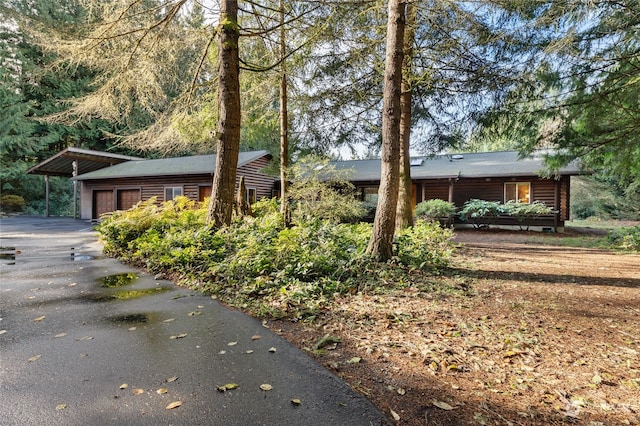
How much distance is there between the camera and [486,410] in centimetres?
206

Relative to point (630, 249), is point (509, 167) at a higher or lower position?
higher

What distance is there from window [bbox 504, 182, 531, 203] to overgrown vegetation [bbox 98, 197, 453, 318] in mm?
10440

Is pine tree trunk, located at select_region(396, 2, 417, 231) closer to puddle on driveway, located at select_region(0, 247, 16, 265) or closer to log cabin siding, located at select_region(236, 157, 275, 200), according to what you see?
puddle on driveway, located at select_region(0, 247, 16, 265)

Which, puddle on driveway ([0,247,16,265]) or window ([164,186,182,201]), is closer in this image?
puddle on driveway ([0,247,16,265])

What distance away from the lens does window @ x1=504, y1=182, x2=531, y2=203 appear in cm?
1581

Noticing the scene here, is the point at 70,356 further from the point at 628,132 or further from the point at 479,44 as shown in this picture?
the point at 628,132

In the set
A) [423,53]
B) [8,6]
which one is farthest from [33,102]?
[423,53]

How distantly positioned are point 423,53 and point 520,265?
5407 mm

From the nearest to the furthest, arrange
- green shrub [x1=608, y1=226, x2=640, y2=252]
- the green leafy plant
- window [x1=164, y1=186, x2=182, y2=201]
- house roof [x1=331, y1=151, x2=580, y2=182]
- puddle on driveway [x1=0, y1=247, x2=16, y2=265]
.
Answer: puddle on driveway [x1=0, y1=247, x2=16, y2=265]
green shrub [x1=608, y1=226, x2=640, y2=252]
the green leafy plant
house roof [x1=331, y1=151, x2=580, y2=182]
window [x1=164, y1=186, x2=182, y2=201]

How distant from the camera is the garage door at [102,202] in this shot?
21.0 meters

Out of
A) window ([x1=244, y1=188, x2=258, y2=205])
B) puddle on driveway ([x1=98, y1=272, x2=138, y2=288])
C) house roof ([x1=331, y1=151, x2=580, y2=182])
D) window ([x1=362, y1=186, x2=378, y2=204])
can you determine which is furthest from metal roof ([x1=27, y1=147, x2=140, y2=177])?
puddle on driveway ([x1=98, y1=272, x2=138, y2=288])

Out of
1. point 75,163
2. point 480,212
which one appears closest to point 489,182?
point 480,212

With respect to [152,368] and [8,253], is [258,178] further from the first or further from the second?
[152,368]

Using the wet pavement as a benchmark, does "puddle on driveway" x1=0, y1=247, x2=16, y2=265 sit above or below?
above
